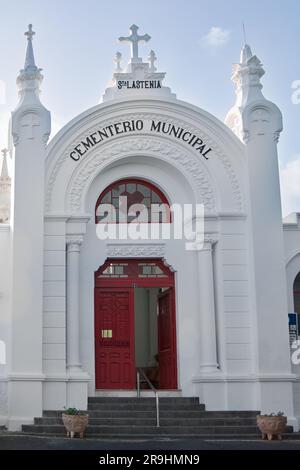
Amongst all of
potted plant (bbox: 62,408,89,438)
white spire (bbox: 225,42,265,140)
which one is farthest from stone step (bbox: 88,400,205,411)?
white spire (bbox: 225,42,265,140)

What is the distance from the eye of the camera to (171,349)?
16453mm

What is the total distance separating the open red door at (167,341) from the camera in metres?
16.3

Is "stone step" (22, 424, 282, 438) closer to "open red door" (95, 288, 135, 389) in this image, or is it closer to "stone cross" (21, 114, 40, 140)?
"open red door" (95, 288, 135, 389)

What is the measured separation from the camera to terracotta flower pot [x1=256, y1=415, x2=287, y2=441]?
13781 mm

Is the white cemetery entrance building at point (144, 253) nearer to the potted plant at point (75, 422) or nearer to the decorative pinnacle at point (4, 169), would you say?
the potted plant at point (75, 422)

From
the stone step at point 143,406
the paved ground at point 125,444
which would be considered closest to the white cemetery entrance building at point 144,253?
the stone step at point 143,406

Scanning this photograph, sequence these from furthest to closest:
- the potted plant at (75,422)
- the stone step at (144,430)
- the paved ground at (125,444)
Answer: the stone step at (144,430) → the potted plant at (75,422) → the paved ground at (125,444)

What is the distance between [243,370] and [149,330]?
6.65 meters

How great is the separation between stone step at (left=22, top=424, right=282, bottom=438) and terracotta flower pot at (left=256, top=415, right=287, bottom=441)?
0.46 m

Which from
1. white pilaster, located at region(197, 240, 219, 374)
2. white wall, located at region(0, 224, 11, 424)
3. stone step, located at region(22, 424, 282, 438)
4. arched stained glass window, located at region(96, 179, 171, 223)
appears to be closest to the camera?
stone step, located at region(22, 424, 282, 438)

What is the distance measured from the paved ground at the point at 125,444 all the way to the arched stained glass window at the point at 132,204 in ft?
17.7

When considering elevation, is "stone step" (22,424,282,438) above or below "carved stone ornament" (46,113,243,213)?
below

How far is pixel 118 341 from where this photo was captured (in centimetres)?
1623
